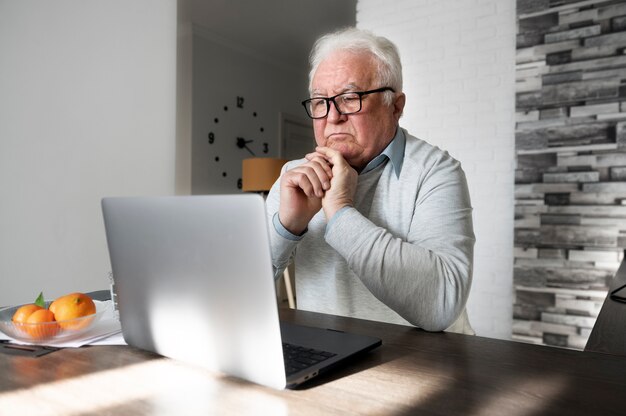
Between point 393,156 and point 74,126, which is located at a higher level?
point 74,126

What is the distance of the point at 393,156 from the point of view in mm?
1302

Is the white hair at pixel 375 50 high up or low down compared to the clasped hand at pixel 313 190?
up

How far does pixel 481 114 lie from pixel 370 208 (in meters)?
1.91

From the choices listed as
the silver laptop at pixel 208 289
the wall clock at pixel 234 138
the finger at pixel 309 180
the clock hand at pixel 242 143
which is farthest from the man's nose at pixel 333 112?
the clock hand at pixel 242 143

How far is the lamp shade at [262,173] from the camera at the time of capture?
4.05 m

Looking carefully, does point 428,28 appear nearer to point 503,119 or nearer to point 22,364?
point 503,119

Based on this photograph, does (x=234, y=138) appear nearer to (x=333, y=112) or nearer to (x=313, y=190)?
(x=333, y=112)

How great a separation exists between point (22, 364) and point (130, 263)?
22 cm

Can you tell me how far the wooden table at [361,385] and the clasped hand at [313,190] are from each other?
360 millimetres

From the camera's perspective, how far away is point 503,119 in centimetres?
288

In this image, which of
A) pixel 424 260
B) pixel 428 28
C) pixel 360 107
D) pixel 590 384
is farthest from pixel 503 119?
pixel 590 384

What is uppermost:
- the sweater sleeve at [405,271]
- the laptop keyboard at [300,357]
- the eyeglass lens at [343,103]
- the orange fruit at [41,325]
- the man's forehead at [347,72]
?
the man's forehead at [347,72]

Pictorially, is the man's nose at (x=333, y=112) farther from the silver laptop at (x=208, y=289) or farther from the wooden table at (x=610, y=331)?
the wooden table at (x=610, y=331)

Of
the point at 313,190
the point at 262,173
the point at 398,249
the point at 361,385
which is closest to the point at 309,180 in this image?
the point at 313,190
